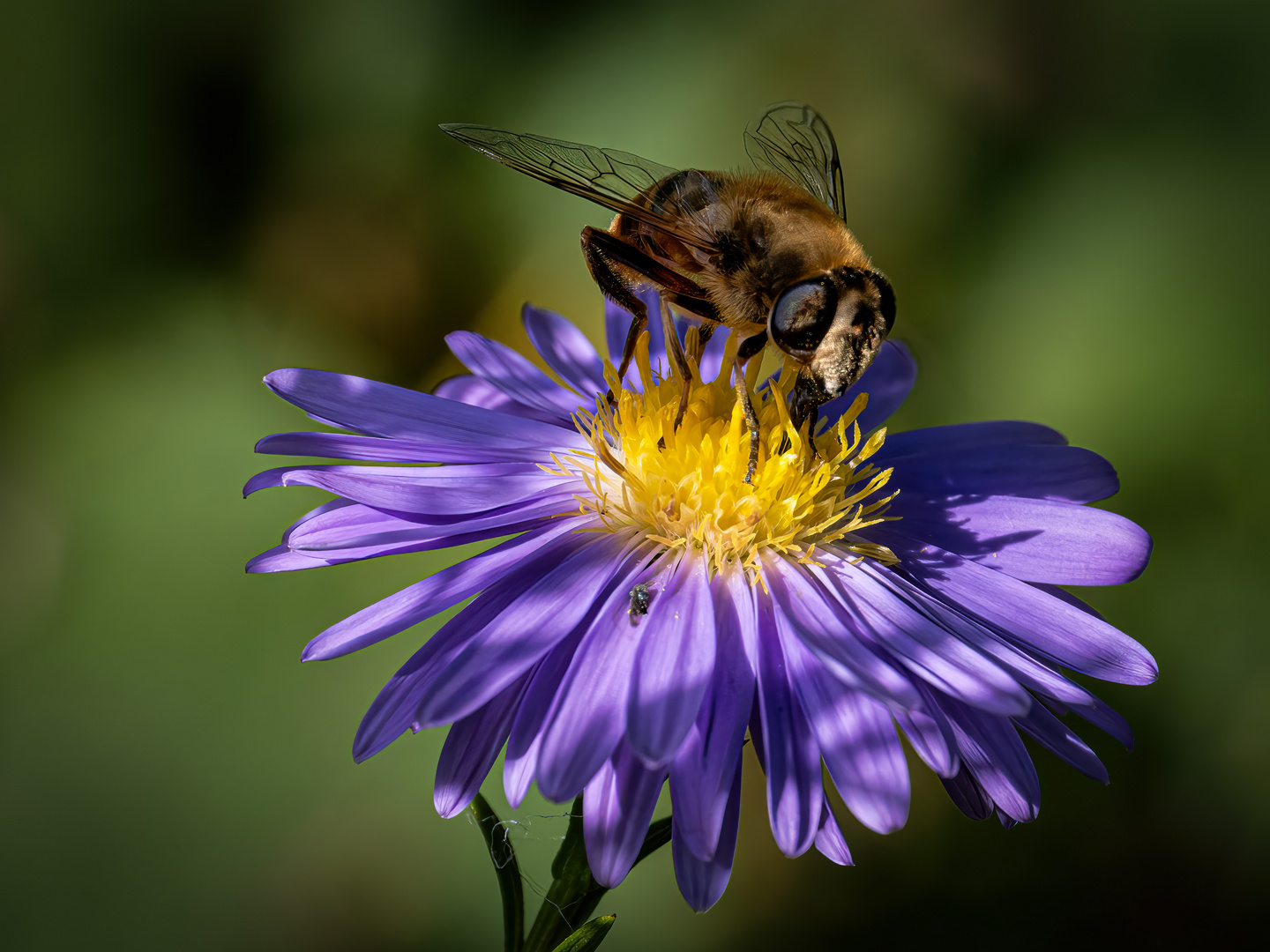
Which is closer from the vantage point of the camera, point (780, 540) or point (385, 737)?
point (385, 737)

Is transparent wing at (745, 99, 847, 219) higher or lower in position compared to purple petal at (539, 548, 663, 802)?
higher

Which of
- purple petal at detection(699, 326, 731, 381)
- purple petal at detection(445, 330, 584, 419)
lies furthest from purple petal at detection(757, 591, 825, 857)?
purple petal at detection(699, 326, 731, 381)

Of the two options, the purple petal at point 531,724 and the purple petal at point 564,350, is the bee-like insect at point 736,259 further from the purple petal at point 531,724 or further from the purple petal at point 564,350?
the purple petal at point 531,724

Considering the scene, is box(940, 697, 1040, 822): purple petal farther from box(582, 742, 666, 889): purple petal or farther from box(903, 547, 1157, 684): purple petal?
box(582, 742, 666, 889): purple petal

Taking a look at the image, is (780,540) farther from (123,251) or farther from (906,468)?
(123,251)

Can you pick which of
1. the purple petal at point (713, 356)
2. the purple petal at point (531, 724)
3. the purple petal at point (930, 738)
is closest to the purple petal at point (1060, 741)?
the purple petal at point (930, 738)

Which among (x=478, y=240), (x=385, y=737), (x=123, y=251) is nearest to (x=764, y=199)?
(x=385, y=737)

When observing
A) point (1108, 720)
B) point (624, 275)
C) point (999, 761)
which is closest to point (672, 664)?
point (999, 761)
